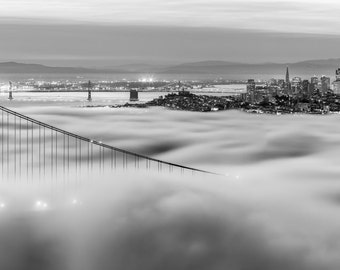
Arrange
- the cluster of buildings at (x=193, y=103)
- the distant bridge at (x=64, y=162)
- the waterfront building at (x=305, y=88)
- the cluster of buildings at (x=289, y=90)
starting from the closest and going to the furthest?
the distant bridge at (x=64, y=162)
the cluster of buildings at (x=193, y=103)
the cluster of buildings at (x=289, y=90)
the waterfront building at (x=305, y=88)

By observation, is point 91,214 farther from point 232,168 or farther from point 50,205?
point 232,168

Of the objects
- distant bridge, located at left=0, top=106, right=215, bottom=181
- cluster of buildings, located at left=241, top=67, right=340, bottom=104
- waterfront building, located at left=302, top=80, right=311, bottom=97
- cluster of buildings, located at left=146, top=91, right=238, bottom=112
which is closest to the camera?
distant bridge, located at left=0, top=106, right=215, bottom=181

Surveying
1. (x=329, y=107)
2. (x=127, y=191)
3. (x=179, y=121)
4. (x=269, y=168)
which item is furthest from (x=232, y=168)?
(x=329, y=107)

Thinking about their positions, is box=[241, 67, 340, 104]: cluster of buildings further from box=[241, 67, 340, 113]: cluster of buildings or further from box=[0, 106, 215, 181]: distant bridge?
box=[0, 106, 215, 181]: distant bridge

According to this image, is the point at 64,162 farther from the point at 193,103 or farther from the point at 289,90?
the point at 289,90

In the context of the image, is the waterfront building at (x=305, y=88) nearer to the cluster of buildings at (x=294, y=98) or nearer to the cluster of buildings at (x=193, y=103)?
the cluster of buildings at (x=294, y=98)

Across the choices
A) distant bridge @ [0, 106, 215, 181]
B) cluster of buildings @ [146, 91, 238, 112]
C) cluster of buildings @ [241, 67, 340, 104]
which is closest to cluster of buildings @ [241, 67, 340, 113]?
cluster of buildings @ [241, 67, 340, 104]

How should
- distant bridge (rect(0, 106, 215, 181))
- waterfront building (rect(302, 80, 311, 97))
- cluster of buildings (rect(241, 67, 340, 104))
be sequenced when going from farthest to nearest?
waterfront building (rect(302, 80, 311, 97)) → cluster of buildings (rect(241, 67, 340, 104)) → distant bridge (rect(0, 106, 215, 181))

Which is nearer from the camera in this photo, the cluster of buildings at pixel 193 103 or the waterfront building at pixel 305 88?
the cluster of buildings at pixel 193 103

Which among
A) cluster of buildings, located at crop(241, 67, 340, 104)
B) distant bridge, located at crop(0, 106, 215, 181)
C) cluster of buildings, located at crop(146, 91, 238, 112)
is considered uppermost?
cluster of buildings, located at crop(241, 67, 340, 104)

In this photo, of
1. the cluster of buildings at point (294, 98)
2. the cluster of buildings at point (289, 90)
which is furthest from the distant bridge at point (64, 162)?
the cluster of buildings at point (289, 90)

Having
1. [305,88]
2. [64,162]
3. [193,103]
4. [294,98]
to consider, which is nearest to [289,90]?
[305,88]

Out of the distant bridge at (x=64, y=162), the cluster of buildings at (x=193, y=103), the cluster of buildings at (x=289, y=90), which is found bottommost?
the distant bridge at (x=64, y=162)

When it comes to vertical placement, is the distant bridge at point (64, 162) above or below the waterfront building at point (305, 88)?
below
